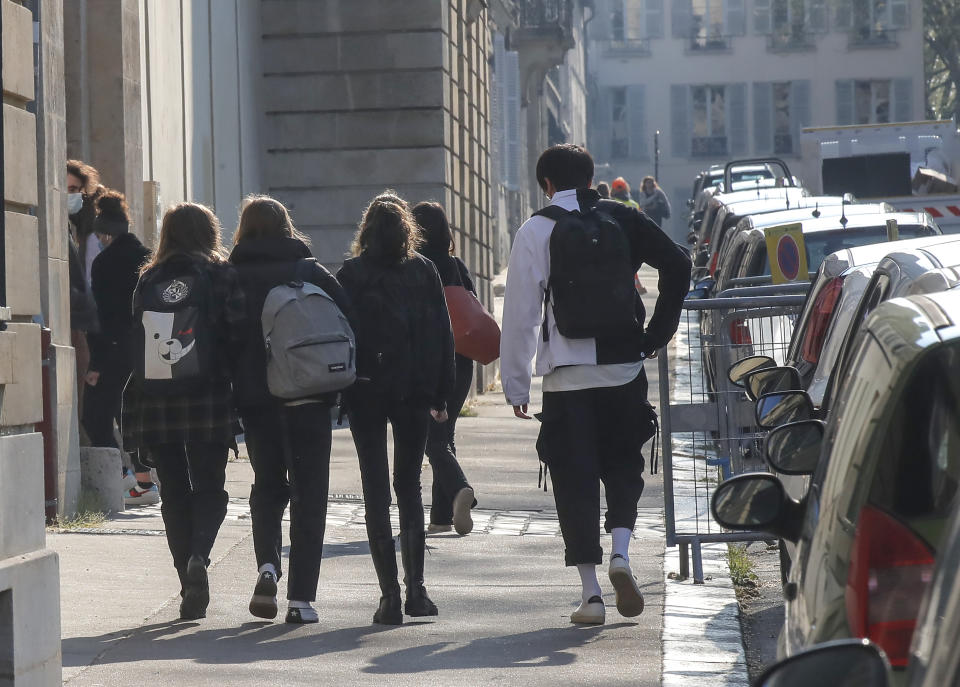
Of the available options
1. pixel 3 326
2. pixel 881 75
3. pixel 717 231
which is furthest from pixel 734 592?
pixel 881 75

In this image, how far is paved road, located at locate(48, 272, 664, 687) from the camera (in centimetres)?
598

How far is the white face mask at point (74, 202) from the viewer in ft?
33.8

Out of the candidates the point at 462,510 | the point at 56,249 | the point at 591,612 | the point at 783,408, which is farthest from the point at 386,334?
the point at 56,249

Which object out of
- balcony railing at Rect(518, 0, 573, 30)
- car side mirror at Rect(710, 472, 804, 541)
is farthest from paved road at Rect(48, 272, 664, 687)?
balcony railing at Rect(518, 0, 573, 30)

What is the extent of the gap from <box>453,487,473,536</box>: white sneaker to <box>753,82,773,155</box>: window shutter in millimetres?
56366

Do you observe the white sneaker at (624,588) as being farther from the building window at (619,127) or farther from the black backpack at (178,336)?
the building window at (619,127)

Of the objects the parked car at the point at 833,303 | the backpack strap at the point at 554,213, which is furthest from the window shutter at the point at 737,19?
the backpack strap at the point at 554,213

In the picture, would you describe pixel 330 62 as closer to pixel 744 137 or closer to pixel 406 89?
pixel 406 89

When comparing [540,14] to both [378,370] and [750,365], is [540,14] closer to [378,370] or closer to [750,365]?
[378,370]

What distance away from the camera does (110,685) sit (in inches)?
227

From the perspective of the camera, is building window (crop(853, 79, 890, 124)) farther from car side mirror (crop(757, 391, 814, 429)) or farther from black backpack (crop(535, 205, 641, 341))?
car side mirror (crop(757, 391, 814, 429))

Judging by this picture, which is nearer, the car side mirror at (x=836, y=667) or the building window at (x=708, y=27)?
the car side mirror at (x=836, y=667)

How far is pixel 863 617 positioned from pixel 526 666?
11.7 ft

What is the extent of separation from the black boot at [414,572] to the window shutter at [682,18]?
202 ft
